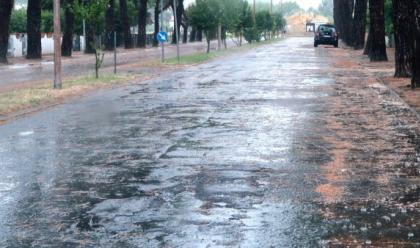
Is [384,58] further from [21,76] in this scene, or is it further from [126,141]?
[126,141]

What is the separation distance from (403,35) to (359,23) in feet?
89.2

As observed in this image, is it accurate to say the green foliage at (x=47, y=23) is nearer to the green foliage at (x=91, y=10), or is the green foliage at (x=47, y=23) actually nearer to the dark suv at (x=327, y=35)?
the dark suv at (x=327, y=35)

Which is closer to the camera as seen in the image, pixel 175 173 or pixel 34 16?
pixel 175 173

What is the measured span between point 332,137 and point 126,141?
337 cm

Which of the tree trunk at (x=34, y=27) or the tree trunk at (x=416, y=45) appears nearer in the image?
the tree trunk at (x=416, y=45)

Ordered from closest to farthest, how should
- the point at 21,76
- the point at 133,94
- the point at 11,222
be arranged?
1. the point at 11,222
2. the point at 133,94
3. the point at 21,76

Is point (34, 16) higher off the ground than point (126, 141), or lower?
higher

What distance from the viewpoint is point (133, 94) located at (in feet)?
68.6

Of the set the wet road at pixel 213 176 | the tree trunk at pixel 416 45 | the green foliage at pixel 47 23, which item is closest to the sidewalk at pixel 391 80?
A: the tree trunk at pixel 416 45

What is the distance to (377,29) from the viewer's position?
35969 millimetres

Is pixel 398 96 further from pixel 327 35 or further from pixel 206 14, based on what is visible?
pixel 327 35

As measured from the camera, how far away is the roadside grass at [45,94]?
17.4 m

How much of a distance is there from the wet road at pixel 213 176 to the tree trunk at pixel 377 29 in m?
18.4

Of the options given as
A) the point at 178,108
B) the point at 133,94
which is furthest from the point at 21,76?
the point at 178,108
